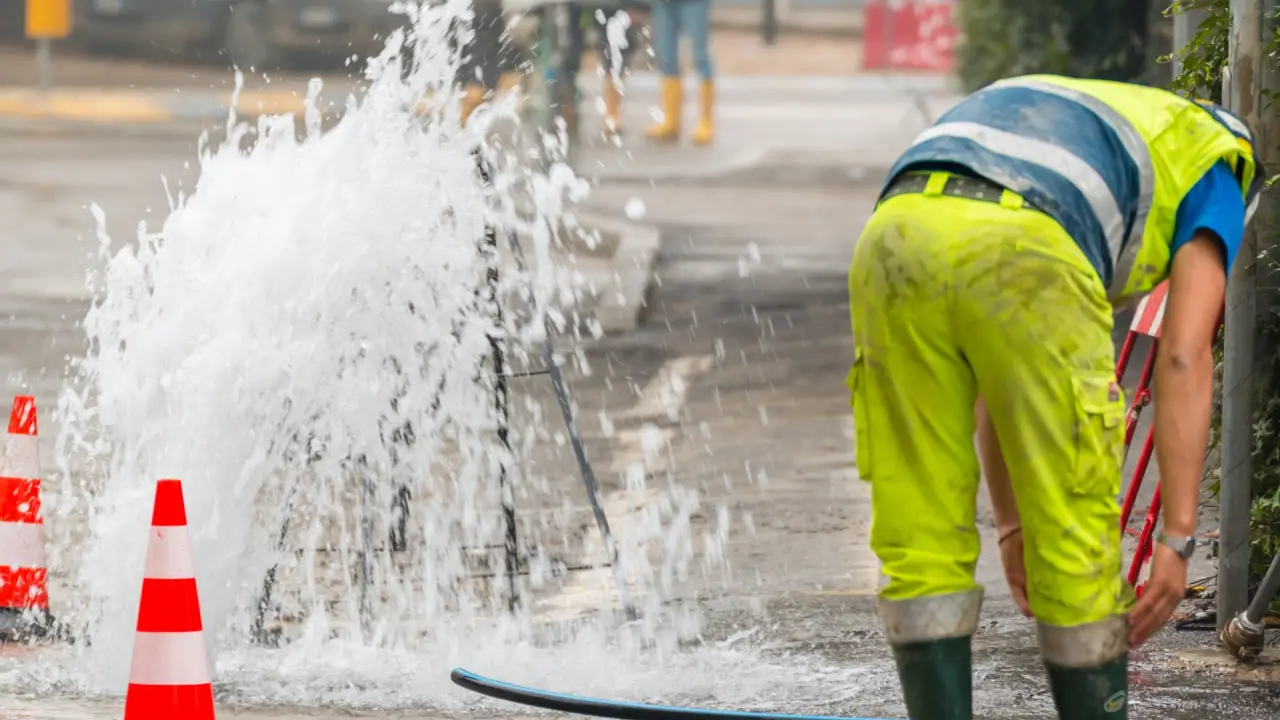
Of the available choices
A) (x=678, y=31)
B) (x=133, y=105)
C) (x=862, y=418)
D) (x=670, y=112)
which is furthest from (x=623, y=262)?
(x=133, y=105)

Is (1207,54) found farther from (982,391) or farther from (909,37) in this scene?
(909,37)

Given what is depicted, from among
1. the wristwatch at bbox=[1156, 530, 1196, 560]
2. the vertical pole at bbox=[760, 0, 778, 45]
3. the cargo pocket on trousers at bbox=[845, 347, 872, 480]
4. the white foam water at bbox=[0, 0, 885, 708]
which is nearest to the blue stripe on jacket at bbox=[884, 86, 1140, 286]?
the cargo pocket on trousers at bbox=[845, 347, 872, 480]

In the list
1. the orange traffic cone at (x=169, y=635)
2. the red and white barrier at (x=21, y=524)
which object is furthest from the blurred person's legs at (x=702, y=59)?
the orange traffic cone at (x=169, y=635)

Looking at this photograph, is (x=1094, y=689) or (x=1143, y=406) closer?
(x=1094, y=689)

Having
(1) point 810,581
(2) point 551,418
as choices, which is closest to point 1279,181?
(1) point 810,581

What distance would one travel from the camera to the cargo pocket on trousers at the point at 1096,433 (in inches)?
137

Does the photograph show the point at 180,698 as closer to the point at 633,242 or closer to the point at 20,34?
the point at 633,242

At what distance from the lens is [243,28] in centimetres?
2508

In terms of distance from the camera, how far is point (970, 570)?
370 centimetres

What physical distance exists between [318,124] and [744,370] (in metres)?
4.80

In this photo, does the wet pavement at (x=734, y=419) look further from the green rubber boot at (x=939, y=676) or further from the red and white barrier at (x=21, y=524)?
the green rubber boot at (x=939, y=676)

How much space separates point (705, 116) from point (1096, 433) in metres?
18.3

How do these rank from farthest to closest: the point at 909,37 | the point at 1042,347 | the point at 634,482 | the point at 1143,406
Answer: the point at 909,37 < the point at 634,482 < the point at 1143,406 < the point at 1042,347

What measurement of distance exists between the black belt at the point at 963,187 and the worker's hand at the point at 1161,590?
2.02 feet
